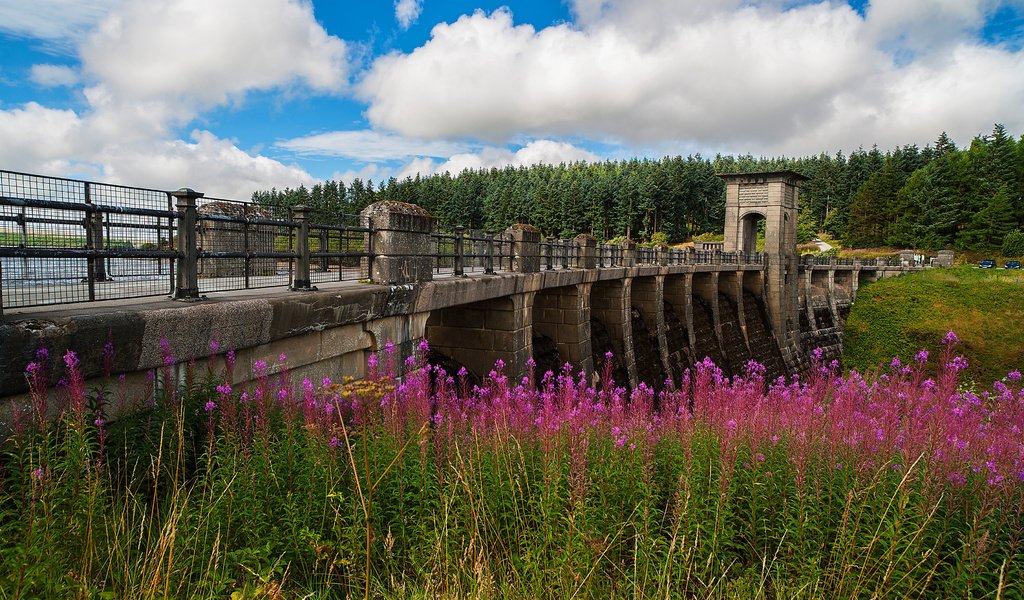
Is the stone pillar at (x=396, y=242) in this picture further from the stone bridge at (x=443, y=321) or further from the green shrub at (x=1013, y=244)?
the green shrub at (x=1013, y=244)

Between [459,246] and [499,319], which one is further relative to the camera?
[499,319]

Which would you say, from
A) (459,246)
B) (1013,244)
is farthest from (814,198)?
(459,246)

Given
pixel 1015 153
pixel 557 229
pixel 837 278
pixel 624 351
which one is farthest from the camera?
pixel 557 229

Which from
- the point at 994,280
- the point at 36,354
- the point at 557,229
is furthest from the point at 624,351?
the point at 557,229

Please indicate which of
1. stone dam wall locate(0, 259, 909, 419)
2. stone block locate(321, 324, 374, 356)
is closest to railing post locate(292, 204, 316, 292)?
stone dam wall locate(0, 259, 909, 419)

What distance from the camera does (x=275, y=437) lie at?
4.21 m

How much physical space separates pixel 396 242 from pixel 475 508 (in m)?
4.66

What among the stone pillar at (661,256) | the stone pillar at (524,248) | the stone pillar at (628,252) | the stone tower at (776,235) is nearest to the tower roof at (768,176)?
the stone tower at (776,235)

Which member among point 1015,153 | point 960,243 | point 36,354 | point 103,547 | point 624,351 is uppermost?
point 1015,153

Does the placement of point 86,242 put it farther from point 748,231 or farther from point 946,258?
point 946,258

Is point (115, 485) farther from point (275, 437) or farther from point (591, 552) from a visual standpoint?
point (591, 552)

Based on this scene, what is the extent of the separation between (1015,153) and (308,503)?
294 ft

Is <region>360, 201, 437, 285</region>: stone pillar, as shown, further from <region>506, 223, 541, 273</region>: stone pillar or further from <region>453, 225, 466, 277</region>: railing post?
<region>506, 223, 541, 273</region>: stone pillar

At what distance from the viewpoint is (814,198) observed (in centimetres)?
8744
